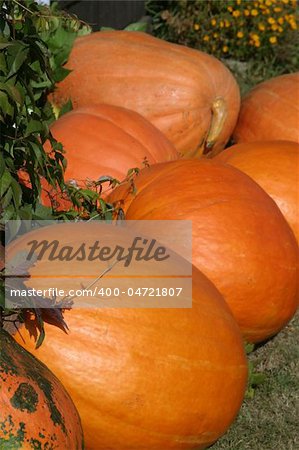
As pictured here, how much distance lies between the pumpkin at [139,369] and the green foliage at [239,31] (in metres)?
5.16

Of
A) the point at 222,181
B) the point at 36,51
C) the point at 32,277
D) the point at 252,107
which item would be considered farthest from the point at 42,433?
the point at 252,107

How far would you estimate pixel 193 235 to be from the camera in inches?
121

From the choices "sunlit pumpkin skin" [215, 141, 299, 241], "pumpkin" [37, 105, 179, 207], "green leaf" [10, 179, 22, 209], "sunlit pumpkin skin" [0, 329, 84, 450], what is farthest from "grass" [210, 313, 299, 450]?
"green leaf" [10, 179, 22, 209]

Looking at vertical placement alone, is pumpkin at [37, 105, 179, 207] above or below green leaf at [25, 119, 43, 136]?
below

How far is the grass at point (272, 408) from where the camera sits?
2.94 metres

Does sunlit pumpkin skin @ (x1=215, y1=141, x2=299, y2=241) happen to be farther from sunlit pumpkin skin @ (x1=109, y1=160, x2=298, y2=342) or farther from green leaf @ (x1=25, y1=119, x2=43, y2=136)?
green leaf @ (x1=25, y1=119, x2=43, y2=136)

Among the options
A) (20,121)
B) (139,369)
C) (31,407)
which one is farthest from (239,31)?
(31,407)

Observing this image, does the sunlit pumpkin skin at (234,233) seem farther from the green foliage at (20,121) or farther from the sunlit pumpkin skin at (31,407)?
the sunlit pumpkin skin at (31,407)

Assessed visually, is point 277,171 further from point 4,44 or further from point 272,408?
point 4,44

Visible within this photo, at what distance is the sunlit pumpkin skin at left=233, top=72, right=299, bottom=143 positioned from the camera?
486 centimetres

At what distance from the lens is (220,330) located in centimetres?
265

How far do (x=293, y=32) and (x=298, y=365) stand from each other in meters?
5.23

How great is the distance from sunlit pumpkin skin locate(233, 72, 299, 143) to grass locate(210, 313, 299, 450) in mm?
1567

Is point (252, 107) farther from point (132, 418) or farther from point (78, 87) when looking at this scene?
point (132, 418)
